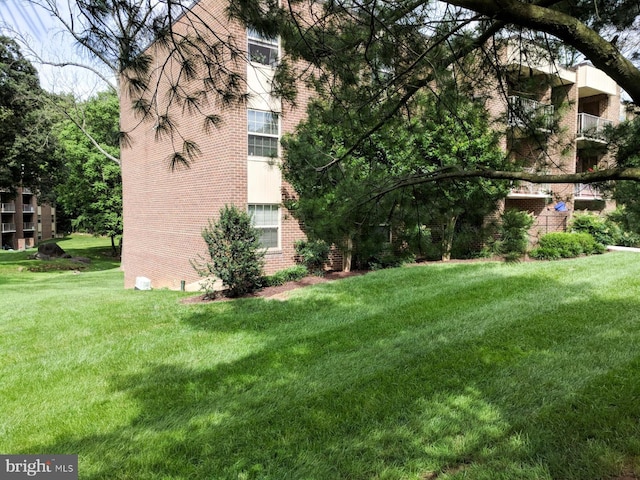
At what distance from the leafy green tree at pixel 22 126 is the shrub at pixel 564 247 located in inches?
774

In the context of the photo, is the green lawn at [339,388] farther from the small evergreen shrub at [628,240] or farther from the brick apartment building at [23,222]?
the brick apartment building at [23,222]

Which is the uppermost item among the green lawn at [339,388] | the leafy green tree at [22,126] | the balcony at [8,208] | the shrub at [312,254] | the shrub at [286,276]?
the leafy green tree at [22,126]

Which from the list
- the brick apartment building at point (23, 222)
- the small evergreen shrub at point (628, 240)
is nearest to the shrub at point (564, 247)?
the small evergreen shrub at point (628, 240)

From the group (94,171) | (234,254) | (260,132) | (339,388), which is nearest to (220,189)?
(260,132)

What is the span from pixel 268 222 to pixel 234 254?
2256 millimetres

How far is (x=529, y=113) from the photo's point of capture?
4375mm

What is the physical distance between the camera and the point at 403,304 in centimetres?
707

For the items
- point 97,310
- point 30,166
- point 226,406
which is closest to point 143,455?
point 226,406

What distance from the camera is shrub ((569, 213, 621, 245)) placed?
15.7 meters

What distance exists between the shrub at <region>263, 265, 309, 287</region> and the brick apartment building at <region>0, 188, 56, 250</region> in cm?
4075

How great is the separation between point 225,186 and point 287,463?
8.67 metres

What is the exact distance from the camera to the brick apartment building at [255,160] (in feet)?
14.1

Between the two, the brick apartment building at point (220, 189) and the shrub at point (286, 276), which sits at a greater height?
the brick apartment building at point (220, 189)

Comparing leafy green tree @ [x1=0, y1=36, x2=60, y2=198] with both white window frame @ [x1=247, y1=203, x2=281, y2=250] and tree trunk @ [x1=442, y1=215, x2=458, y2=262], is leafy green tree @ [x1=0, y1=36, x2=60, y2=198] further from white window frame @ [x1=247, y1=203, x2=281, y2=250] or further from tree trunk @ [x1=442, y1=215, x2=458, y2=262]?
tree trunk @ [x1=442, y1=215, x2=458, y2=262]
